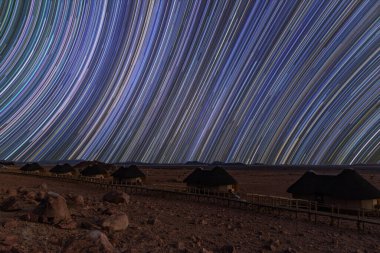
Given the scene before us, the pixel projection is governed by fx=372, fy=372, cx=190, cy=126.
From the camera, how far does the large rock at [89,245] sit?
41.2 ft

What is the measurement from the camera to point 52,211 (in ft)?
55.4

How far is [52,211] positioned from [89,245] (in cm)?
499

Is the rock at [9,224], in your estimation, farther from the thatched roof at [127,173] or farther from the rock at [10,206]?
the thatched roof at [127,173]

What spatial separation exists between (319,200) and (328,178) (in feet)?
8.16

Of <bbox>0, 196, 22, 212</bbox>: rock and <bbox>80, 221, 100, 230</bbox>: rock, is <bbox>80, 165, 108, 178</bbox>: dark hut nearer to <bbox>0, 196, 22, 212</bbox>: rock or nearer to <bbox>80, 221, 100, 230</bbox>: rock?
<bbox>0, 196, 22, 212</bbox>: rock

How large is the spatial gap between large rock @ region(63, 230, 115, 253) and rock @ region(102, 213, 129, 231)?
3.13m

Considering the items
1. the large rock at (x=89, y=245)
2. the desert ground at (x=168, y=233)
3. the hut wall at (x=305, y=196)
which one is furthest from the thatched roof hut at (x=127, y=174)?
the large rock at (x=89, y=245)

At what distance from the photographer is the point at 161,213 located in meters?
25.1

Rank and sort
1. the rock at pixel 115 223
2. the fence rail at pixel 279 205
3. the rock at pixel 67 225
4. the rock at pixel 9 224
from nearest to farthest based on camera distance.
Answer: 1. the rock at pixel 9 224
2. the rock at pixel 67 225
3. the rock at pixel 115 223
4. the fence rail at pixel 279 205

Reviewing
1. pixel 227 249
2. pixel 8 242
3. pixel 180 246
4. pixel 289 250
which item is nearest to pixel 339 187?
pixel 289 250

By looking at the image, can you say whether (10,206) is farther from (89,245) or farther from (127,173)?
(127,173)

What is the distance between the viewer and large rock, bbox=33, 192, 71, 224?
54.7ft

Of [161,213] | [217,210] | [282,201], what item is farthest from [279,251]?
[282,201]

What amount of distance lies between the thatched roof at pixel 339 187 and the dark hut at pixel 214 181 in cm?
890
